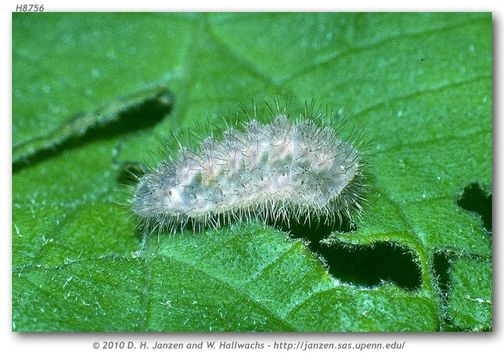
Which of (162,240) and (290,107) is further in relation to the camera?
(290,107)

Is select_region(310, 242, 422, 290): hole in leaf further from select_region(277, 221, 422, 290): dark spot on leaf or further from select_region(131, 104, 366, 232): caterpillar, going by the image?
select_region(131, 104, 366, 232): caterpillar

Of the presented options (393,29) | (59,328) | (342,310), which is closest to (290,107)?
(393,29)

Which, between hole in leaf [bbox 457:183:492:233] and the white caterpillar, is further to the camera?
hole in leaf [bbox 457:183:492:233]

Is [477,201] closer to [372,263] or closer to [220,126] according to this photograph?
[372,263]

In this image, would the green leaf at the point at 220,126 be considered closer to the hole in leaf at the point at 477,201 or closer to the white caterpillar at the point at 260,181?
the hole in leaf at the point at 477,201

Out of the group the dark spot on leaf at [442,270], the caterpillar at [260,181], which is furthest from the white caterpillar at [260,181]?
the dark spot on leaf at [442,270]

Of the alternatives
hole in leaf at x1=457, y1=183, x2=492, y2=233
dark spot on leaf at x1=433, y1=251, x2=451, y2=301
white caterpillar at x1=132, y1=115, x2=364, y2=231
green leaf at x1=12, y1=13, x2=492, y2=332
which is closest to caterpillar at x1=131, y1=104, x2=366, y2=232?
white caterpillar at x1=132, y1=115, x2=364, y2=231

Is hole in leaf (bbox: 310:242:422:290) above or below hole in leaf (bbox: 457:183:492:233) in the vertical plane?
below
